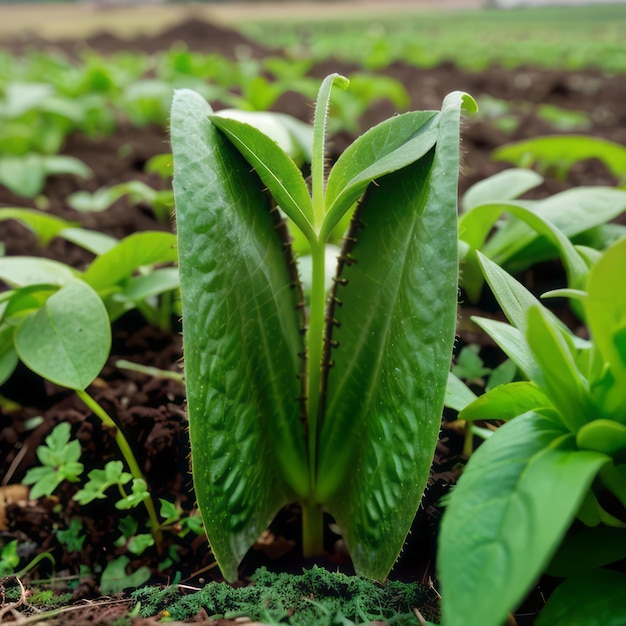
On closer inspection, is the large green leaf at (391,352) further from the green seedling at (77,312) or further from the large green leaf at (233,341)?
the green seedling at (77,312)

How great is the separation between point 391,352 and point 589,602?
0.95 feet

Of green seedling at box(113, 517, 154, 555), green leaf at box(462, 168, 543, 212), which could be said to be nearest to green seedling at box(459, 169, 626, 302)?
green leaf at box(462, 168, 543, 212)

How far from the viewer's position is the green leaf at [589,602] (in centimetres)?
60

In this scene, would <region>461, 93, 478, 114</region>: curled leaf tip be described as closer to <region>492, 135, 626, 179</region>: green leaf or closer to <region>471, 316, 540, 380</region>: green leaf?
<region>471, 316, 540, 380</region>: green leaf

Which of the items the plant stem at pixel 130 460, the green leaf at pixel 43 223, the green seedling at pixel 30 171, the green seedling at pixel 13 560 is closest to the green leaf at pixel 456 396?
the plant stem at pixel 130 460

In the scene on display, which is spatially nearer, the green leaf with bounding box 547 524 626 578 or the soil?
the green leaf with bounding box 547 524 626 578

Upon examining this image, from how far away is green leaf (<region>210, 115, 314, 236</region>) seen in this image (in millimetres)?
678

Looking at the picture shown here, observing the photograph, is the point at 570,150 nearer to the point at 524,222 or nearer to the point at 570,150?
the point at 570,150

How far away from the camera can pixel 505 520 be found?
0.49 meters

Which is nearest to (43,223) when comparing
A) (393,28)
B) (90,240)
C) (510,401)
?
(90,240)

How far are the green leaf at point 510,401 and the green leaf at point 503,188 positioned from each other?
1.85ft

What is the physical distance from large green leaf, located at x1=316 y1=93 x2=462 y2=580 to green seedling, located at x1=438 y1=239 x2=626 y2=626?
61 millimetres

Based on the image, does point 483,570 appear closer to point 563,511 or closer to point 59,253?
point 563,511

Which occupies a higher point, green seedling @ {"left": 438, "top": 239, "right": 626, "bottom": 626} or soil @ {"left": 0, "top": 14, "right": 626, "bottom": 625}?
green seedling @ {"left": 438, "top": 239, "right": 626, "bottom": 626}
